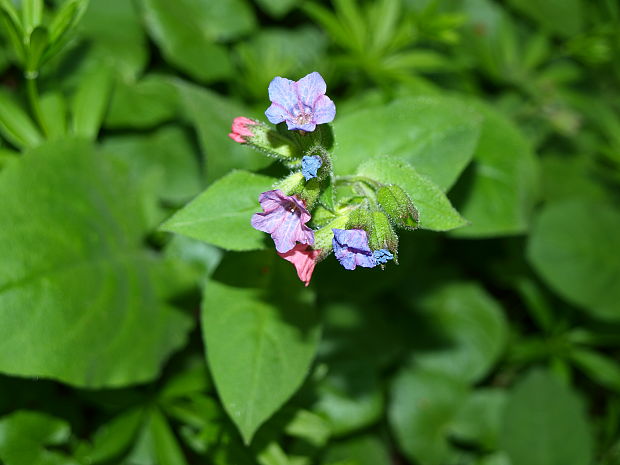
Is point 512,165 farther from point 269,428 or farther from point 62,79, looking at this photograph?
point 62,79

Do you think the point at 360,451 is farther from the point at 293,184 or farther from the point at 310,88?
the point at 310,88

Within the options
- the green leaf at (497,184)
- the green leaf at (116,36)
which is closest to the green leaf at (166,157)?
the green leaf at (116,36)

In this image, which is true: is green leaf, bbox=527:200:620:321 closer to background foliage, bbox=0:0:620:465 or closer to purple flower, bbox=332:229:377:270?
background foliage, bbox=0:0:620:465

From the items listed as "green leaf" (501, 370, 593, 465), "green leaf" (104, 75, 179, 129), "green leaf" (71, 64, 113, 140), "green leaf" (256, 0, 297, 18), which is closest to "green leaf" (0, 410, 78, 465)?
"green leaf" (71, 64, 113, 140)

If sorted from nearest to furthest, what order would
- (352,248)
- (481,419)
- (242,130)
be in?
(352,248) < (242,130) < (481,419)

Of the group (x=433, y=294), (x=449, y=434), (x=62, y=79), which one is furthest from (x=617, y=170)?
(x=62, y=79)

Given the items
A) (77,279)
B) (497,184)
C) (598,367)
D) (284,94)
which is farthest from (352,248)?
(598,367)

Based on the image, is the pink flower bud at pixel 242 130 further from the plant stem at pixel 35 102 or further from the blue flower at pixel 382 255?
the plant stem at pixel 35 102
